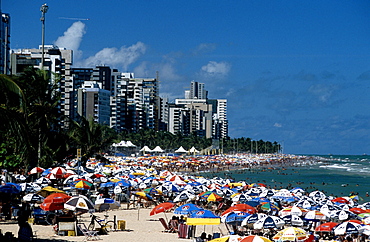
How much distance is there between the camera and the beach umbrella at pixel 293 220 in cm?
2111

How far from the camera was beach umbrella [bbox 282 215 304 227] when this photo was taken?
21.1 meters

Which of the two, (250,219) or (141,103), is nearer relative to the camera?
(250,219)

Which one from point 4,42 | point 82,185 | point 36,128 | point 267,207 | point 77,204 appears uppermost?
point 4,42

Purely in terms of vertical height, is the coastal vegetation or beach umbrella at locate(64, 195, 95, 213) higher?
the coastal vegetation

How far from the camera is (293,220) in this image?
21109mm

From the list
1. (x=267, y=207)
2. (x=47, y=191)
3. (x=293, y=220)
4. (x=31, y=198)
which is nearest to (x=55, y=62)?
(x=47, y=191)

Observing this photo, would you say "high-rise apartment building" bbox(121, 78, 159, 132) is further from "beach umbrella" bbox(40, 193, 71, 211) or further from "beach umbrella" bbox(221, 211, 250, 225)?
"beach umbrella" bbox(221, 211, 250, 225)

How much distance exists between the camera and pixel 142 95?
16775 centimetres

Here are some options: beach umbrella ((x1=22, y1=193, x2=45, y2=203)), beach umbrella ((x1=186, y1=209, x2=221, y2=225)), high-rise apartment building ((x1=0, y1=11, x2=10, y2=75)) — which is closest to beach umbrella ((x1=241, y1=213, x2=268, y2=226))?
beach umbrella ((x1=186, y1=209, x2=221, y2=225))

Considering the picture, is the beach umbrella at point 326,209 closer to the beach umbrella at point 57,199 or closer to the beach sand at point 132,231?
the beach sand at point 132,231

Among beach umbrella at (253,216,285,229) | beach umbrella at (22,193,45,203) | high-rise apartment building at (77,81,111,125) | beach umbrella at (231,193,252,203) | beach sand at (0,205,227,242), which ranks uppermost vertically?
high-rise apartment building at (77,81,111,125)

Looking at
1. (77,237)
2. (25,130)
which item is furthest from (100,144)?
(25,130)

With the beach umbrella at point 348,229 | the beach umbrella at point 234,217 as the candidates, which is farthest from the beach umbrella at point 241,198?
the beach umbrella at point 348,229

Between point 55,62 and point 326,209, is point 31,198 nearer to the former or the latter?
point 326,209
